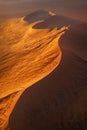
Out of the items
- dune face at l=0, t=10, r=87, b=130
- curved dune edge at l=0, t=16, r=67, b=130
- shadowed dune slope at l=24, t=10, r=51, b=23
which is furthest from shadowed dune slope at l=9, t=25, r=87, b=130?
shadowed dune slope at l=24, t=10, r=51, b=23

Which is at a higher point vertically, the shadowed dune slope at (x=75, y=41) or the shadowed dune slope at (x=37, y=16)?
the shadowed dune slope at (x=75, y=41)

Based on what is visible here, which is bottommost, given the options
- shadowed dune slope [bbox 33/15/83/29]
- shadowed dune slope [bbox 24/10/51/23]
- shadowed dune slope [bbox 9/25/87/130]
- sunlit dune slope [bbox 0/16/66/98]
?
shadowed dune slope [bbox 24/10/51/23]

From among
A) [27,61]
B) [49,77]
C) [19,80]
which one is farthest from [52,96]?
[27,61]

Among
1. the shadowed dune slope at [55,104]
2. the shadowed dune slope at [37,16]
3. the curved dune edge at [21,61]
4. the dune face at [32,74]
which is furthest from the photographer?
the shadowed dune slope at [37,16]

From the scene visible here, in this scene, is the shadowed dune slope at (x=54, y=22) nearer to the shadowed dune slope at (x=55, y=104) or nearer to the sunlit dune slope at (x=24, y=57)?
the sunlit dune slope at (x=24, y=57)

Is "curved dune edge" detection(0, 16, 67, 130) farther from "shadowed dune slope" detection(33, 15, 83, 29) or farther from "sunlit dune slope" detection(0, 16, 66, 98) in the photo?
"shadowed dune slope" detection(33, 15, 83, 29)

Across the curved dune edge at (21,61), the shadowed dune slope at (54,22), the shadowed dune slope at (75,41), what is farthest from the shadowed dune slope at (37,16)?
the shadowed dune slope at (75,41)

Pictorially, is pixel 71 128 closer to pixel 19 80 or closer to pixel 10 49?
pixel 19 80
